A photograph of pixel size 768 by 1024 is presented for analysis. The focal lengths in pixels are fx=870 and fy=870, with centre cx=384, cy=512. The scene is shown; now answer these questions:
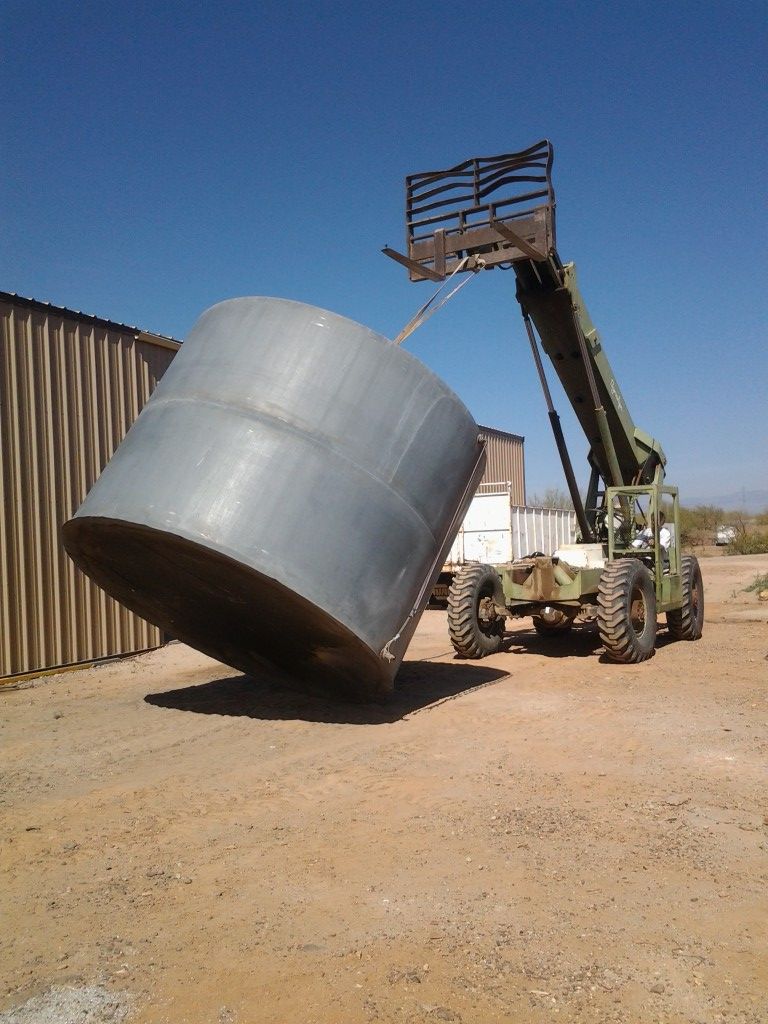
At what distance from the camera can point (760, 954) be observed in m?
3.50

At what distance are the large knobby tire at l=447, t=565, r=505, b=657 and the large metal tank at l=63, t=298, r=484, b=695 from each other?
3.62 m

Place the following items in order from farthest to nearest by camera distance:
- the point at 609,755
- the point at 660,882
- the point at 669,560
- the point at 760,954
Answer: the point at 669,560 < the point at 609,755 < the point at 660,882 < the point at 760,954

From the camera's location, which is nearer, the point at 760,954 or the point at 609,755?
the point at 760,954

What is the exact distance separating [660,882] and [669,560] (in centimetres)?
911

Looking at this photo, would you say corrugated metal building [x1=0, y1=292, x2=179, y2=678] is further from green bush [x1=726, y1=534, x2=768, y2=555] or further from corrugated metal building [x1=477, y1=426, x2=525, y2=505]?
green bush [x1=726, y1=534, x2=768, y2=555]

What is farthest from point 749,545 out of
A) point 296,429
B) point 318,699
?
point 296,429

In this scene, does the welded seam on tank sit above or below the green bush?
above

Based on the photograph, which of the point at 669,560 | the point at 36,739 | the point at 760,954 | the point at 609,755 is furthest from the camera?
the point at 669,560

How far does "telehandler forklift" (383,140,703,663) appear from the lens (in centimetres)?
964

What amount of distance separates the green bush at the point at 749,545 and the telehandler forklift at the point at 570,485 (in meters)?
32.7

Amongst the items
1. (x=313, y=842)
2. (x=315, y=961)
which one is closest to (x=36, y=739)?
(x=313, y=842)

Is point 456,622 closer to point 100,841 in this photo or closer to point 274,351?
point 274,351

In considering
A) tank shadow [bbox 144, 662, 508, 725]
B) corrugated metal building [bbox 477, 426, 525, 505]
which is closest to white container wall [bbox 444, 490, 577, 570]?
corrugated metal building [bbox 477, 426, 525, 505]

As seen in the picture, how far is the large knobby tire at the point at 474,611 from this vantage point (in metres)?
11.3
